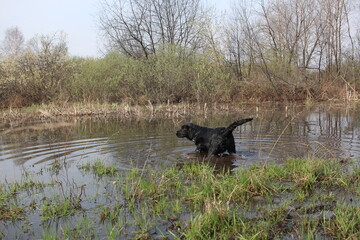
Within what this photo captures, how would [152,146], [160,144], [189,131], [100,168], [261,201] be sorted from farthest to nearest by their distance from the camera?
1. [160,144]
2. [152,146]
3. [189,131]
4. [100,168]
5. [261,201]

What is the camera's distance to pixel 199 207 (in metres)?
4.26

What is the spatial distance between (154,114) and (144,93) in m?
Answer: 5.84

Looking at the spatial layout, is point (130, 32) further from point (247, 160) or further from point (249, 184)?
point (249, 184)

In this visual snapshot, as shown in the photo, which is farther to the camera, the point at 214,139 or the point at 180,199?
the point at 214,139

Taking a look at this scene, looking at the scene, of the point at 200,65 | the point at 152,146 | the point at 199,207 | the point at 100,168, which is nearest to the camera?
the point at 199,207

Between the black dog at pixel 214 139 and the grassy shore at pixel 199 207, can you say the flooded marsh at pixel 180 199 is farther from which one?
the black dog at pixel 214 139

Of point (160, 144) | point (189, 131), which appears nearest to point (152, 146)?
point (160, 144)

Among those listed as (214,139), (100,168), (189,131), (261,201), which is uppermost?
(189,131)

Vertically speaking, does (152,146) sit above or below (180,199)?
above

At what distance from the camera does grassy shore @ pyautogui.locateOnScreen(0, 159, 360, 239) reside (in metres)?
3.52

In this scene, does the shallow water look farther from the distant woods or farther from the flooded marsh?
the distant woods

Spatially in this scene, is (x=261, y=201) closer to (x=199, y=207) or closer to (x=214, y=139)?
(x=199, y=207)

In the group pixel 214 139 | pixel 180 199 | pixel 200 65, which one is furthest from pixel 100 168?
pixel 200 65

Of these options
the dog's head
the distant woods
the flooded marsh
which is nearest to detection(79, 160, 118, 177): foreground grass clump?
the flooded marsh
